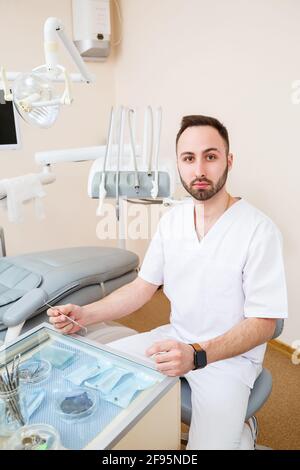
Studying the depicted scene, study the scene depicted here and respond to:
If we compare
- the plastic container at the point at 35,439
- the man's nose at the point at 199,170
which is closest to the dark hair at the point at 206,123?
the man's nose at the point at 199,170

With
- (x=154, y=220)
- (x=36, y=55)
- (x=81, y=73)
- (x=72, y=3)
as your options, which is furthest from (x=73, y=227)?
(x=81, y=73)

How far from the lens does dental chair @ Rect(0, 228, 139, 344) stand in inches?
63.1

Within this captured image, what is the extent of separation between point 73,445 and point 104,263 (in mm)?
1103

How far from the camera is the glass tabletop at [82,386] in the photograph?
0.81 metres

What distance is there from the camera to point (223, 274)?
1.25m

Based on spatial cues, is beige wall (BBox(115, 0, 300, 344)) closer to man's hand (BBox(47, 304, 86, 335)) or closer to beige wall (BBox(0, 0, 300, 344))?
beige wall (BBox(0, 0, 300, 344))

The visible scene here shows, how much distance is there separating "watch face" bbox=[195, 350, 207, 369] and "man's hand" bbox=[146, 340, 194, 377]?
0.02m

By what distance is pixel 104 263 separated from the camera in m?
1.85

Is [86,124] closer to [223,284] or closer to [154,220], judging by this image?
[154,220]

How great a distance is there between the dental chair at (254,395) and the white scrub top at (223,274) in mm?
31

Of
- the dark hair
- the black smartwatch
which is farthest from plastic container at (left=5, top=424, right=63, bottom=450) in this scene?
the dark hair

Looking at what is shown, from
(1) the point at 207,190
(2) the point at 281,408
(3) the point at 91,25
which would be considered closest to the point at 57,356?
(1) the point at 207,190

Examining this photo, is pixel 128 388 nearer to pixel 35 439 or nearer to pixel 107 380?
pixel 107 380

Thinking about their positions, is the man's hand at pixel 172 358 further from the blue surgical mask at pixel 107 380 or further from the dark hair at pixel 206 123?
the dark hair at pixel 206 123
